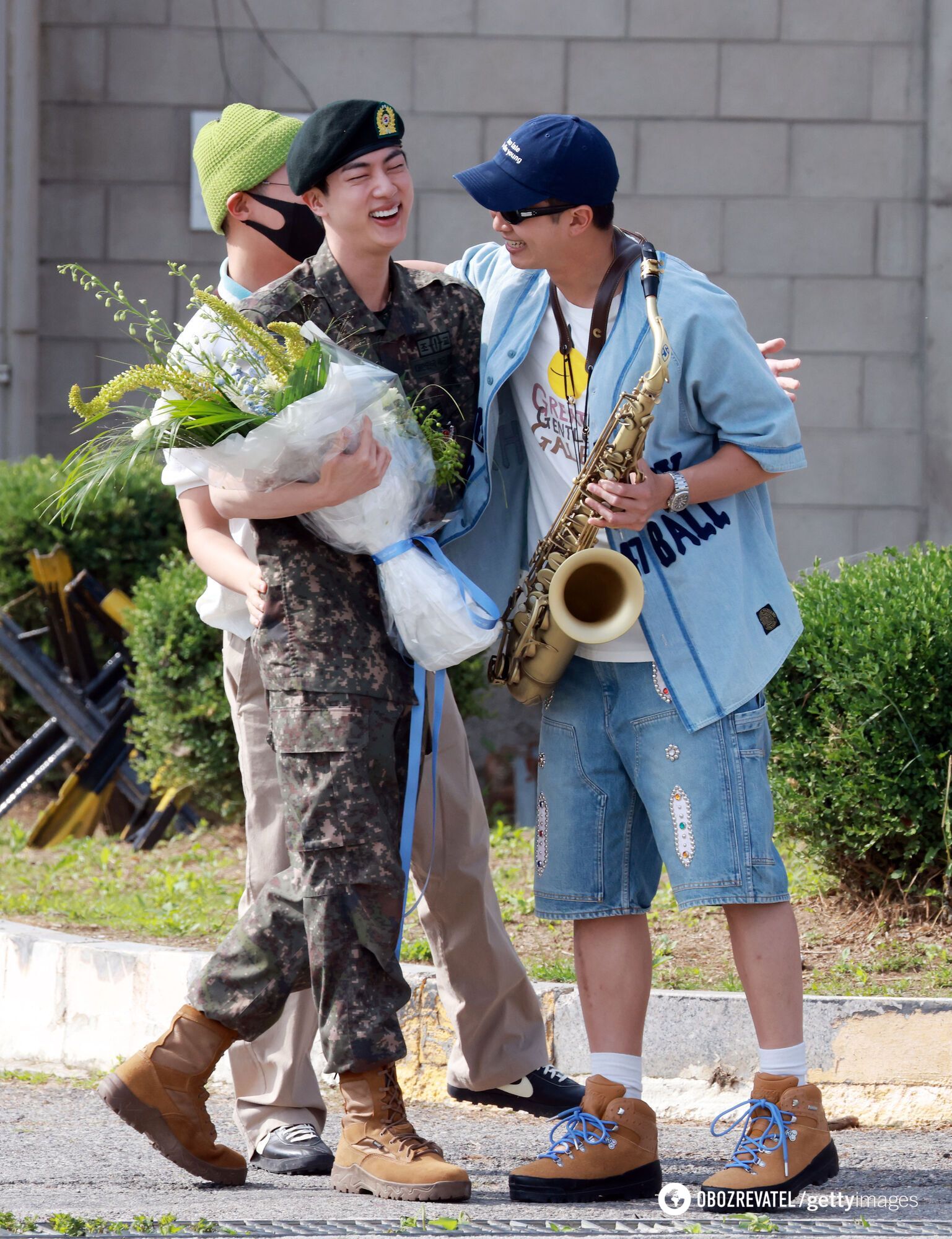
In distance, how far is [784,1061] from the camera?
3.41m

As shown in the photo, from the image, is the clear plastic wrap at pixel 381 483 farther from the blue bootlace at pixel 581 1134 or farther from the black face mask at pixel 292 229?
the blue bootlace at pixel 581 1134

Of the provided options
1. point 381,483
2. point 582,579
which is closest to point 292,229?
point 381,483

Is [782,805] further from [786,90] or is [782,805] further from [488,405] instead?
[786,90]

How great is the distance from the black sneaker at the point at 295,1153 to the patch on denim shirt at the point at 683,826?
3.86 feet

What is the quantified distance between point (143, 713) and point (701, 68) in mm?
4668

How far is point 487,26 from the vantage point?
894 centimetres

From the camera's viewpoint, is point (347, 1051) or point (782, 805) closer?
point (347, 1051)

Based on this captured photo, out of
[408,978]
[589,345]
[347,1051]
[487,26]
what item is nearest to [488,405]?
[589,345]

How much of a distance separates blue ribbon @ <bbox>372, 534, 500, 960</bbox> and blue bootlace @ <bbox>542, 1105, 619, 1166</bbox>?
0.53m

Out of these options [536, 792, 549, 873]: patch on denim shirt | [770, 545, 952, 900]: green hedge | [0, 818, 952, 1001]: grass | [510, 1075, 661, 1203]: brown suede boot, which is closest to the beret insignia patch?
[536, 792, 549, 873]: patch on denim shirt

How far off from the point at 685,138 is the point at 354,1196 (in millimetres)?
6853

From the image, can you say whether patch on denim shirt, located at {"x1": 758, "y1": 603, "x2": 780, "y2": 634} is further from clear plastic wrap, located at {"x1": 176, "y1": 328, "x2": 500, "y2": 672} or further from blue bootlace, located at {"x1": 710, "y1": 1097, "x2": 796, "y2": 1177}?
blue bootlace, located at {"x1": 710, "y1": 1097, "x2": 796, "y2": 1177}

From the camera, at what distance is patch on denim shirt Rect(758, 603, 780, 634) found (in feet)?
11.6

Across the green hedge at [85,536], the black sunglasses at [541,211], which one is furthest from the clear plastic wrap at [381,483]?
the green hedge at [85,536]
